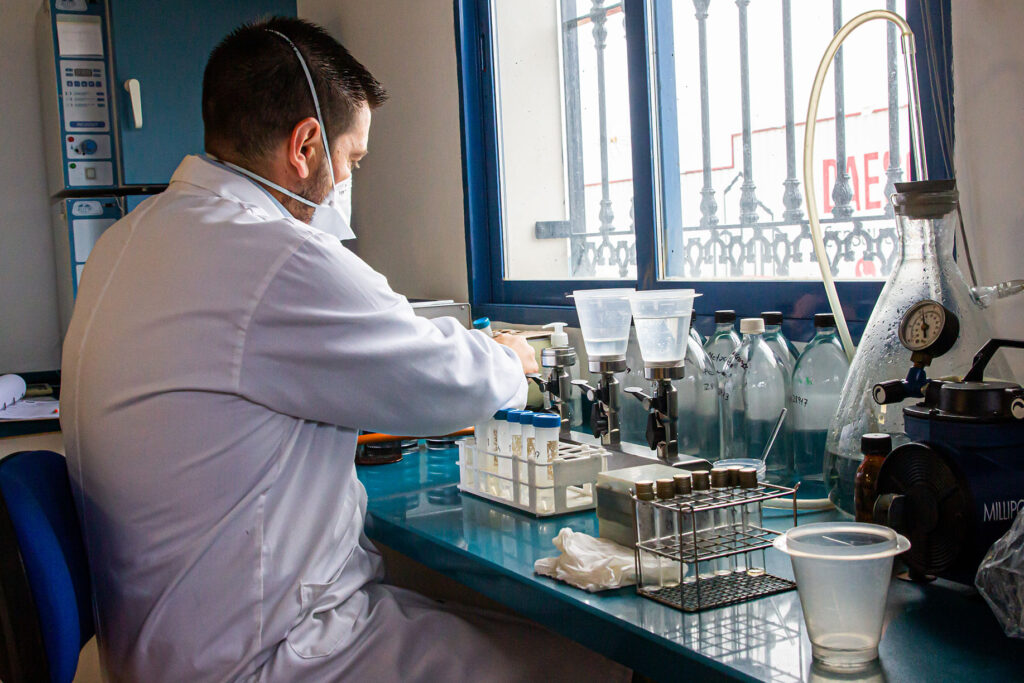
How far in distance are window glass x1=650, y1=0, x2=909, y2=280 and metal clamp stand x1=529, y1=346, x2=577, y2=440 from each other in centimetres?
42

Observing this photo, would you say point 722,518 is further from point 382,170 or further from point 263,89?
point 382,170

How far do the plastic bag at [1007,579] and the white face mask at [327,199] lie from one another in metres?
1.14

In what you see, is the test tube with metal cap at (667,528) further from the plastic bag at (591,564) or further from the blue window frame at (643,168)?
the blue window frame at (643,168)

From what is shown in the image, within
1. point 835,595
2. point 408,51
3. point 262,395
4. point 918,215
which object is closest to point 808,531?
point 835,595

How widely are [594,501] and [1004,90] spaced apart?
0.88 metres

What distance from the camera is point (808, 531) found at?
0.92 m

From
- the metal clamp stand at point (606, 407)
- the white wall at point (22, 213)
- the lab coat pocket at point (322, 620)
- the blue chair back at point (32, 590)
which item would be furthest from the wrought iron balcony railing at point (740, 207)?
the white wall at point (22, 213)

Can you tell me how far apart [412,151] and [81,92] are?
3.52ft

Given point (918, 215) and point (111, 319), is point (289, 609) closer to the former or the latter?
point (111, 319)

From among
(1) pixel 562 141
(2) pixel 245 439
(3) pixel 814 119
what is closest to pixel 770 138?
(3) pixel 814 119

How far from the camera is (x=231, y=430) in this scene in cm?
126

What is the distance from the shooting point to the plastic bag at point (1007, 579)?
89cm

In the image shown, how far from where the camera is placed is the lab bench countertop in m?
0.88

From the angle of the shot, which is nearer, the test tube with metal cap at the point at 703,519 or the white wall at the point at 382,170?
the test tube with metal cap at the point at 703,519
